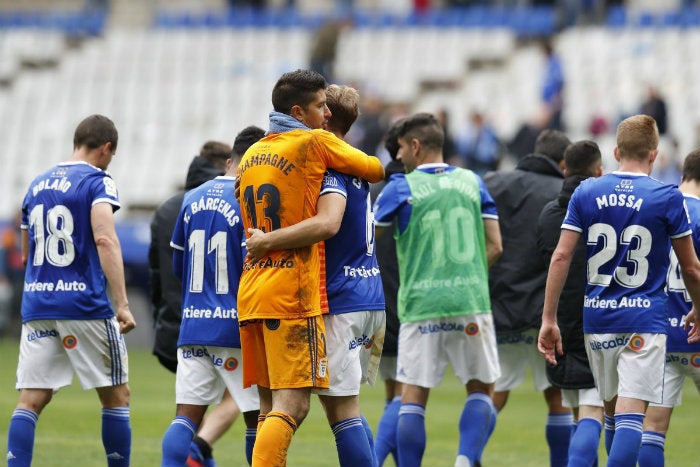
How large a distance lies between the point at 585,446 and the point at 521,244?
2241mm

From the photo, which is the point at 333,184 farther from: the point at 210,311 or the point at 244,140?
the point at 210,311

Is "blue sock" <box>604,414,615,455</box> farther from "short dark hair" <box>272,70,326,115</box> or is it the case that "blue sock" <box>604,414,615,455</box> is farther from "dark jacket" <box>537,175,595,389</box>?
"short dark hair" <box>272,70,326,115</box>

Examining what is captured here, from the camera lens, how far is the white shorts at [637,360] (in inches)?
301

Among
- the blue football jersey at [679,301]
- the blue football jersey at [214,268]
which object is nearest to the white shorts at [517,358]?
the blue football jersey at [679,301]

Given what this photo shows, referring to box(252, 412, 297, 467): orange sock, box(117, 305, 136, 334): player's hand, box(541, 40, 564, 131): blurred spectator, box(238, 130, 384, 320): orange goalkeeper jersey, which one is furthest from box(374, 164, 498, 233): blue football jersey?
box(541, 40, 564, 131): blurred spectator

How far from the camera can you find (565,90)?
26.2 m

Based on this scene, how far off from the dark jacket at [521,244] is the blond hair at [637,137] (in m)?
2.29

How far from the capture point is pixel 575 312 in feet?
28.6

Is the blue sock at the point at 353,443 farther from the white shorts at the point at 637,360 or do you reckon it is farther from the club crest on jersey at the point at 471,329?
the club crest on jersey at the point at 471,329

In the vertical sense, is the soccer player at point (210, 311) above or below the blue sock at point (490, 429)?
above

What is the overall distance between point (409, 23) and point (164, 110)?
5.89 m

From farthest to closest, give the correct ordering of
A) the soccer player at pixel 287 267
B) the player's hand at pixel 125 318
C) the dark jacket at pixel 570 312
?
the dark jacket at pixel 570 312, the player's hand at pixel 125 318, the soccer player at pixel 287 267

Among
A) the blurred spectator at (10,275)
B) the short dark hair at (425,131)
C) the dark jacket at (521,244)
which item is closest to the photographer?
the short dark hair at (425,131)

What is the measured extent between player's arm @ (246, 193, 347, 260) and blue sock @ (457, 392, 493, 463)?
2628 millimetres
